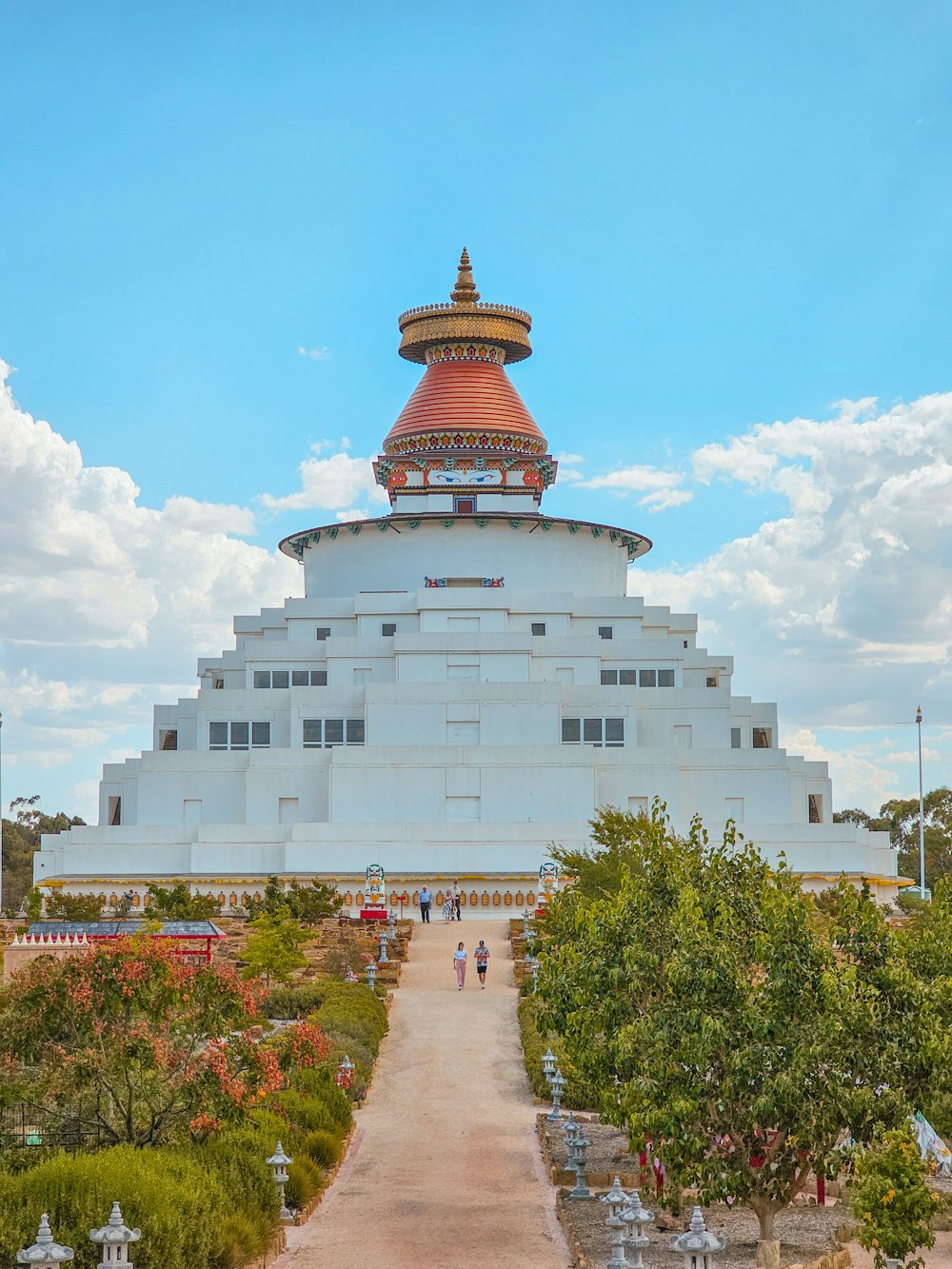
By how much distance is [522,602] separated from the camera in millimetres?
49750

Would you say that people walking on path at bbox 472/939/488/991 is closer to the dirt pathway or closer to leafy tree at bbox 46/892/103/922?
the dirt pathway

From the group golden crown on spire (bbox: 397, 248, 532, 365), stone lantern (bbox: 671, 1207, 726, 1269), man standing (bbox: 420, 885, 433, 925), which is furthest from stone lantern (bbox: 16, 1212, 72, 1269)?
golden crown on spire (bbox: 397, 248, 532, 365)

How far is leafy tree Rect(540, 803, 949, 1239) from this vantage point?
1458 centimetres

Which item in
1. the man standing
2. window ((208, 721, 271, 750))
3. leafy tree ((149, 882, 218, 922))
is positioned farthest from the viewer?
window ((208, 721, 271, 750))

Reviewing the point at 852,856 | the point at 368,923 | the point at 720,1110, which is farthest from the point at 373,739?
the point at 720,1110

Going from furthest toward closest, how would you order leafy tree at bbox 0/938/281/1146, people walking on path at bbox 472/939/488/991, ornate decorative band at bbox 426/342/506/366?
ornate decorative band at bbox 426/342/506/366 → people walking on path at bbox 472/939/488/991 → leafy tree at bbox 0/938/281/1146

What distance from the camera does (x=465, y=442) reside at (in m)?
53.8

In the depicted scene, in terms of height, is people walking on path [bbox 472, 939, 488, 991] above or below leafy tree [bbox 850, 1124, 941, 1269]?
above

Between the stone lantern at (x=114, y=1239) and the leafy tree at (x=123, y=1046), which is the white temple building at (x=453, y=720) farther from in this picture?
the stone lantern at (x=114, y=1239)

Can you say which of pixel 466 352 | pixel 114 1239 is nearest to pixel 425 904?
pixel 466 352

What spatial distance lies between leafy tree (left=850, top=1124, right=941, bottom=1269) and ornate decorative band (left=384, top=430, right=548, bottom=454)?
4069 cm

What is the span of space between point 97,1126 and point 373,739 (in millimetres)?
28392

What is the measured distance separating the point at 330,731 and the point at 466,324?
16729 millimetres

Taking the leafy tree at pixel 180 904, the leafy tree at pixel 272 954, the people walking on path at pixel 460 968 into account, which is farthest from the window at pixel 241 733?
the people walking on path at pixel 460 968
